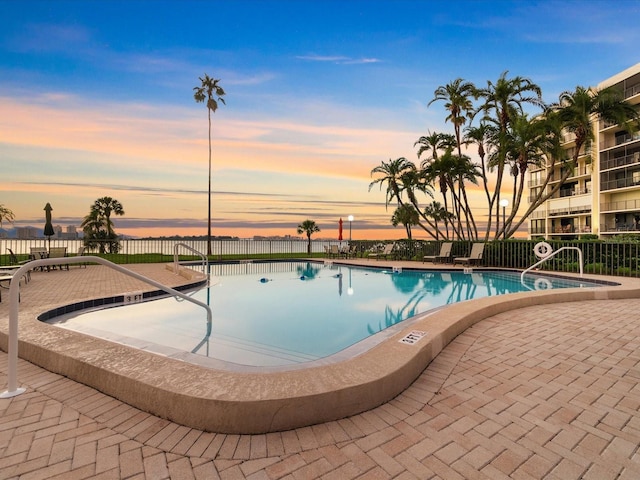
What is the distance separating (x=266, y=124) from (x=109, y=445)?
13550 millimetres

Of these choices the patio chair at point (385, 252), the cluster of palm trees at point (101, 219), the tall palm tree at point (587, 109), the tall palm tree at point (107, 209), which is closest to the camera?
the tall palm tree at point (587, 109)

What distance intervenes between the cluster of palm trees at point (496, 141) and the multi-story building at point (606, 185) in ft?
33.0

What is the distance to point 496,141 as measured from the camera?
16.6 meters

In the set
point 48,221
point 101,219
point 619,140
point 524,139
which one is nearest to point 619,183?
point 619,140

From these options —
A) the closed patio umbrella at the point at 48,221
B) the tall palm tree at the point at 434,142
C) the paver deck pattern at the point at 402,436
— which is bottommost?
the paver deck pattern at the point at 402,436

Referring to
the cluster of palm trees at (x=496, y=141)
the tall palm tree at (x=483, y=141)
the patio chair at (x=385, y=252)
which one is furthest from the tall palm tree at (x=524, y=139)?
the patio chair at (x=385, y=252)

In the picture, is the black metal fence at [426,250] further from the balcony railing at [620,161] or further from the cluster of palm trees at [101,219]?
the balcony railing at [620,161]

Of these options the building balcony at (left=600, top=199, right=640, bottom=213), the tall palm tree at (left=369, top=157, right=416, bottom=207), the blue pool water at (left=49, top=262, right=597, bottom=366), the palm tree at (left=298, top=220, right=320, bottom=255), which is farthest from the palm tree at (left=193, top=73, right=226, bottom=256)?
the building balcony at (left=600, top=199, right=640, bottom=213)

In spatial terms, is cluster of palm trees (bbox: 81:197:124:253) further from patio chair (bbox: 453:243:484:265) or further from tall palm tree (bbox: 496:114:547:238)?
tall palm tree (bbox: 496:114:547:238)

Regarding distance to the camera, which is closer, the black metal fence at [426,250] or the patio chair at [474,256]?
the black metal fence at [426,250]

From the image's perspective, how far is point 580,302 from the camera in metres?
5.81

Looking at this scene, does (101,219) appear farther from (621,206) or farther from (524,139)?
(621,206)

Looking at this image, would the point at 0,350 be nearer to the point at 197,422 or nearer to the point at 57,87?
the point at 197,422

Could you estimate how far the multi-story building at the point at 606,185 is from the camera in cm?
2642
